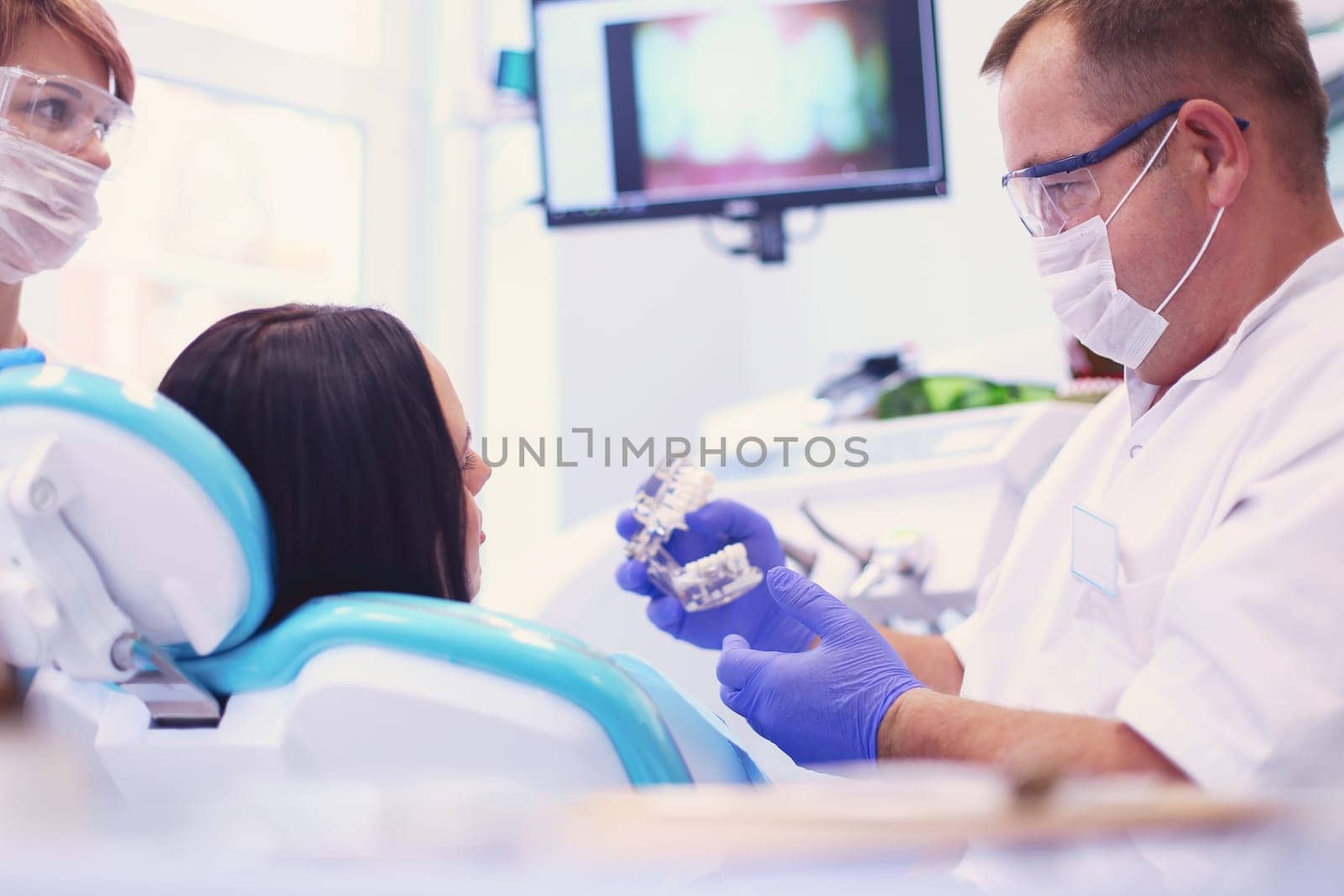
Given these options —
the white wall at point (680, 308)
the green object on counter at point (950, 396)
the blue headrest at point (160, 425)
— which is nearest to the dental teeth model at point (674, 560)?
the blue headrest at point (160, 425)

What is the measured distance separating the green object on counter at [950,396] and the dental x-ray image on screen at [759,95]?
630 mm

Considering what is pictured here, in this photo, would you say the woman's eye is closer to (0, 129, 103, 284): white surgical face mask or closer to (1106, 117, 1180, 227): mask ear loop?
(0, 129, 103, 284): white surgical face mask

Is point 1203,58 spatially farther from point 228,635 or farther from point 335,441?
point 228,635

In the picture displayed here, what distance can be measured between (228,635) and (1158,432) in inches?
38.3

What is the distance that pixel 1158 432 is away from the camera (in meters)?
1.31

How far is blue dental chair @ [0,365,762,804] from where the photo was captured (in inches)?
31.1

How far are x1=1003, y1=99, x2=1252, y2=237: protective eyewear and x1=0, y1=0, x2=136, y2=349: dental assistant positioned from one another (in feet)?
4.08

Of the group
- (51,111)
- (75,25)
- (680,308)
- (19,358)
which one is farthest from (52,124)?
(680,308)

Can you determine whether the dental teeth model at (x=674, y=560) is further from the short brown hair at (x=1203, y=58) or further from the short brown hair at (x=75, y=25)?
the short brown hair at (x=75, y=25)

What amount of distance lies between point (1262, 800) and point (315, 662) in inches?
24.1

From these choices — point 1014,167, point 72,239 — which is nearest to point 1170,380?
point 1014,167

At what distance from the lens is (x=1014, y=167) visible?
1421 mm

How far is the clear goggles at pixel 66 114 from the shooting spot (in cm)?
159

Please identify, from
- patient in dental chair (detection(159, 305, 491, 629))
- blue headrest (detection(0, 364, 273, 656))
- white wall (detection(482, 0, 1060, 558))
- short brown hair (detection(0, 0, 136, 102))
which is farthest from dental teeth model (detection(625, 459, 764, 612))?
white wall (detection(482, 0, 1060, 558))
